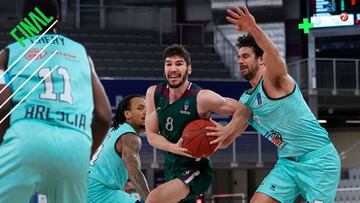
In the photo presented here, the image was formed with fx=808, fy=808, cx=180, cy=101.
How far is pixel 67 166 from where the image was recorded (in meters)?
3.54

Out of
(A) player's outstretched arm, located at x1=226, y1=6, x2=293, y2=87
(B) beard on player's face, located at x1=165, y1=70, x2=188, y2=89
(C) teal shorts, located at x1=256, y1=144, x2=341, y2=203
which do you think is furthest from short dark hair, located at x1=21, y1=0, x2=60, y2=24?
(C) teal shorts, located at x1=256, y1=144, x2=341, y2=203

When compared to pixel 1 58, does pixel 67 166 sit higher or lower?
lower

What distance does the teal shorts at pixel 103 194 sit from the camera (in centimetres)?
711

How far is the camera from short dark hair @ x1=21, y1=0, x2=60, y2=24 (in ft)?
12.1

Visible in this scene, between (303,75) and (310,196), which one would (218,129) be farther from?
(303,75)

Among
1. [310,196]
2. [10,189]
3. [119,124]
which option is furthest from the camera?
[119,124]

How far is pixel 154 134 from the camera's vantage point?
6.93 m

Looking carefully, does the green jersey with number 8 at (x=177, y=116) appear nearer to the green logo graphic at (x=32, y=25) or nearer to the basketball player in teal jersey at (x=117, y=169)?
the basketball player in teal jersey at (x=117, y=169)

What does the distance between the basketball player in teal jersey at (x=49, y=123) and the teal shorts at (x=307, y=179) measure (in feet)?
9.88

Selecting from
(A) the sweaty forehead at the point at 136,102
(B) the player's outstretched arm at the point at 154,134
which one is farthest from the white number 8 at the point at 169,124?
(A) the sweaty forehead at the point at 136,102

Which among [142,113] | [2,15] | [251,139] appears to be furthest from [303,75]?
[142,113]

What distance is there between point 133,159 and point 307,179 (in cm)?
154

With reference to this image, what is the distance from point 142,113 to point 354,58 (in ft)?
51.7

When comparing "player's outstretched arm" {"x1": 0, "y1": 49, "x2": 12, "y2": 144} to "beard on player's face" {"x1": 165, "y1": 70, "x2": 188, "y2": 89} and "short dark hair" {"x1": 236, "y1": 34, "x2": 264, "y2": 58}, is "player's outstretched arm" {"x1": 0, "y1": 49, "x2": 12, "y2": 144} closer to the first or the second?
"beard on player's face" {"x1": 165, "y1": 70, "x2": 188, "y2": 89}
